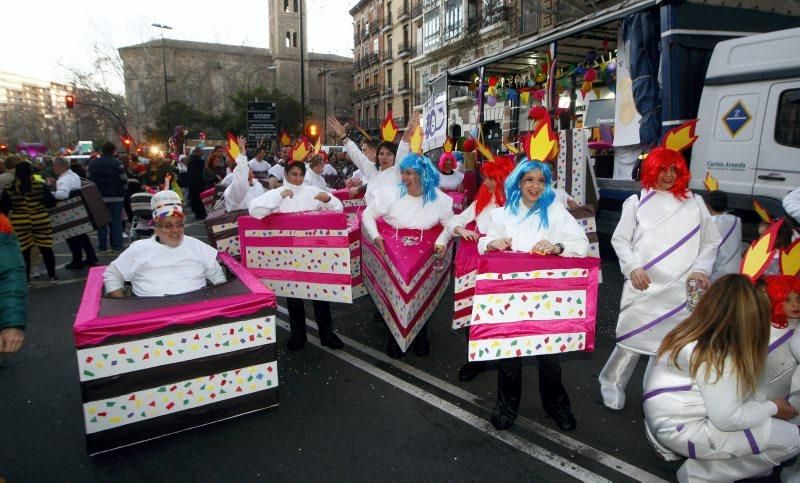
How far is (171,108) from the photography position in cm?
4047

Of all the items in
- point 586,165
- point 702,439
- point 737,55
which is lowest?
point 702,439

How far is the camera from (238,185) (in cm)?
604

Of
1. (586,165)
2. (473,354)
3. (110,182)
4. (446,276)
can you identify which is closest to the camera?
(473,354)

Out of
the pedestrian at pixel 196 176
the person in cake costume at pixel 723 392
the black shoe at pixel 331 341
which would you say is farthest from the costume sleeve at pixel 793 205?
the pedestrian at pixel 196 176

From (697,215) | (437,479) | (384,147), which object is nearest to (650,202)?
(697,215)

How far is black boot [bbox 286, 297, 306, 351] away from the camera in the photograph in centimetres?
465

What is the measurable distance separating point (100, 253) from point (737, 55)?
10.2 meters

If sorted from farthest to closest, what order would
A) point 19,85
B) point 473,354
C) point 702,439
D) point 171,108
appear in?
point 19,85 → point 171,108 → point 473,354 → point 702,439

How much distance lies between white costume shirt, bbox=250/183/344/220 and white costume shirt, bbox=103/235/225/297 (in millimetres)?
909

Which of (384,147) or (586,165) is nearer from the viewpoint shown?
(384,147)

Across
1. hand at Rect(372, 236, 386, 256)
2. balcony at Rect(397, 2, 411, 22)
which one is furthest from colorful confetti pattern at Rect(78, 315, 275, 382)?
balcony at Rect(397, 2, 411, 22)

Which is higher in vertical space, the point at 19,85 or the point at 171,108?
the point at 19,85

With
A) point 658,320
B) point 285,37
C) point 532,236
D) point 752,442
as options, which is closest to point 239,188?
point 532,236

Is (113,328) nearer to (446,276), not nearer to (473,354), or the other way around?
(473,354)
